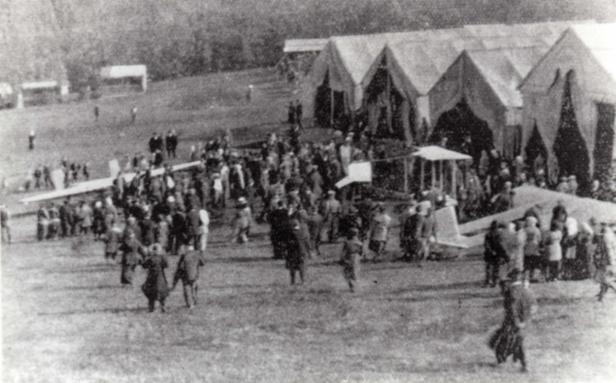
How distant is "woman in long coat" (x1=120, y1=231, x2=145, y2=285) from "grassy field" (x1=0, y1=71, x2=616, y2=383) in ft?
1.06

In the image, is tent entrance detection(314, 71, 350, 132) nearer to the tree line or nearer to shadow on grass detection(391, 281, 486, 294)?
shadow on grass detection(391, 281, 486, 294)

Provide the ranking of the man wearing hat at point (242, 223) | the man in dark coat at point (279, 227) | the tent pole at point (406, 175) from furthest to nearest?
the tent pole at point (406, 175) → the man wearing hat at point (242, 223) → the man in dark coat at point (279, 227)

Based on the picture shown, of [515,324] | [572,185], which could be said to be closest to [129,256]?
[515,324]

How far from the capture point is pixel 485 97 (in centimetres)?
2231

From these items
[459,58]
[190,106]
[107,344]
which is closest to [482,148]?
[459,58]

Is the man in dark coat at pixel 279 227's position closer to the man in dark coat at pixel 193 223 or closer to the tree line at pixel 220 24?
the man in dark coat at pixel 193 223

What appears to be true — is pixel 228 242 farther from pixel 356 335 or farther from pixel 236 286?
pixel 356 335

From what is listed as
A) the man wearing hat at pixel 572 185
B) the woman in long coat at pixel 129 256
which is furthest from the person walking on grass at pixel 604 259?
the woman in long coat at pixel 129 256

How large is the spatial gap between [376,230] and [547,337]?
539 cm

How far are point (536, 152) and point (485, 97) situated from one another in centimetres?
222

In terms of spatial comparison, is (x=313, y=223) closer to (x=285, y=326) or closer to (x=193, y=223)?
(x=193, y=223)

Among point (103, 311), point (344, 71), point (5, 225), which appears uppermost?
point (344, 71)

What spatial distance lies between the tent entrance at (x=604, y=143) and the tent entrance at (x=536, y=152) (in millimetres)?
1771

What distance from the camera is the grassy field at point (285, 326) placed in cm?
1123
